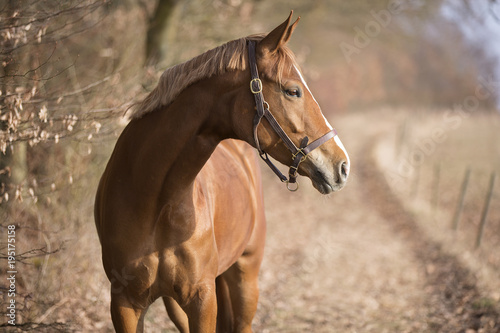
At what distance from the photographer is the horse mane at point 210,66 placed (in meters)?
2.33

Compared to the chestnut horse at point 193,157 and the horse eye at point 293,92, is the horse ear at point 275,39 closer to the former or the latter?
the chestnut horse at point 193,157

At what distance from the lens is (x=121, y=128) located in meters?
4.86

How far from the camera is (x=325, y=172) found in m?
2.32

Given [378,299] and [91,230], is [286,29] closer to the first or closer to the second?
[91,230]

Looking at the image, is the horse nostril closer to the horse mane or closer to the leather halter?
the leather halter

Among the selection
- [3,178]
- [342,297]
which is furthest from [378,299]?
[3,178]

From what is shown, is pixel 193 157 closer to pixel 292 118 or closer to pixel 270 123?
pixel 270 123

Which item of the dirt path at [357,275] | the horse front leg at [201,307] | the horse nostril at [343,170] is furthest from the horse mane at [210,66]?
the horse front leg at [201,307]

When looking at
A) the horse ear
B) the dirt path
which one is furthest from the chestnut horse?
the dirt path

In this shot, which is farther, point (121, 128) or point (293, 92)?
point (121, 128)

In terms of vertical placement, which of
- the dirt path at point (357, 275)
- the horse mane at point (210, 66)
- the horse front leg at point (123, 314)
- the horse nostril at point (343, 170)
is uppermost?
the horse mane at point (210, 66)

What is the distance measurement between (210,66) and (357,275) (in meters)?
5.70

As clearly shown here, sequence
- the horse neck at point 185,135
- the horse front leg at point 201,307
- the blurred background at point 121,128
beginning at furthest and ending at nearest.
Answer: the blurred background at point 121,128 < the horse front leg at point 201,307 < the horse neck at point 185,135

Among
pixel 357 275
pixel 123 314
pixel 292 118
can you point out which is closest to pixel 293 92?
pixel 292 118
